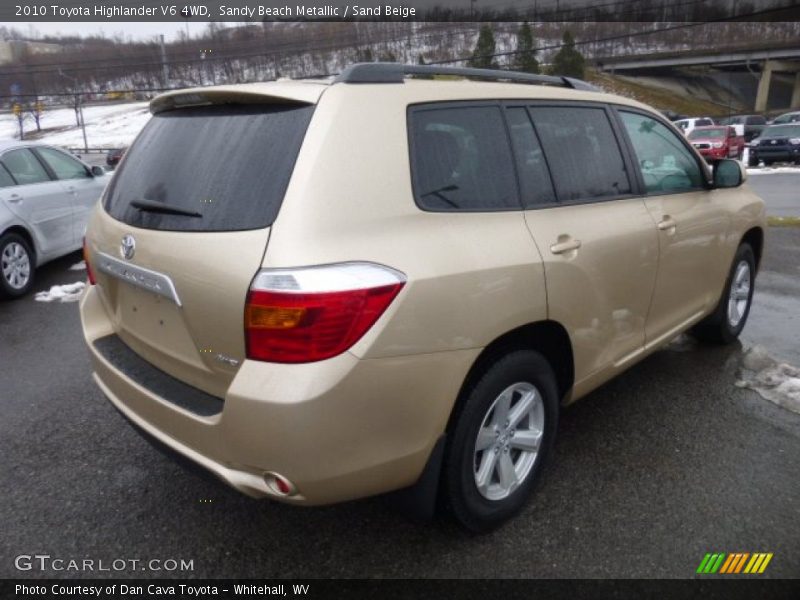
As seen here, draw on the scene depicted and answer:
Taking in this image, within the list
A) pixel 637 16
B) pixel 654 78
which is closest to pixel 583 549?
pixel 637 16

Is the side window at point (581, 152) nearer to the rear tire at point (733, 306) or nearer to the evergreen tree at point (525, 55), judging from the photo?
the rear tire at point (733, 306)

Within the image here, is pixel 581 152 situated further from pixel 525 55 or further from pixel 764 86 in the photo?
pixel 764 86

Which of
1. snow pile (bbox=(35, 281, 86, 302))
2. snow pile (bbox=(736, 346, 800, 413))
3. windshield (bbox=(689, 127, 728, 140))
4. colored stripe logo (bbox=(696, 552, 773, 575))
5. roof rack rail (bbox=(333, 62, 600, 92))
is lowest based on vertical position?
windshield (bbox=(689, 127, 728, 140))

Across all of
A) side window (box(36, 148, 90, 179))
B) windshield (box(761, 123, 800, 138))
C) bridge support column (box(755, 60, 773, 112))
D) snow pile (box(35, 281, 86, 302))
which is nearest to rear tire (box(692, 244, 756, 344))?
snow pile (box(35, 281, 86, 302))

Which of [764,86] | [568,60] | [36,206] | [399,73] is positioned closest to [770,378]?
[399,73]

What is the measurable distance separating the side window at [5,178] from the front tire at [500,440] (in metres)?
6.18

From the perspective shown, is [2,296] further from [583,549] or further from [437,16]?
[437,16]

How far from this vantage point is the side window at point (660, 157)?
326cm

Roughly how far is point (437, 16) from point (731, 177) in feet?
80.0

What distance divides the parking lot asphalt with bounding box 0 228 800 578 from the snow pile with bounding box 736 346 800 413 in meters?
0.10

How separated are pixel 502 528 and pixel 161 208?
6.16ft

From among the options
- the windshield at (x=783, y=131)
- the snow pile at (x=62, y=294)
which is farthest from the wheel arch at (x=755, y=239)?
the windshield at (x=783, y=131)

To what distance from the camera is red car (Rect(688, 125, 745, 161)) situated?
2344 cm

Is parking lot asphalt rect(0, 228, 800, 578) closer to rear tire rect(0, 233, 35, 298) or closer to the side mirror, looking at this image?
the side mirror
